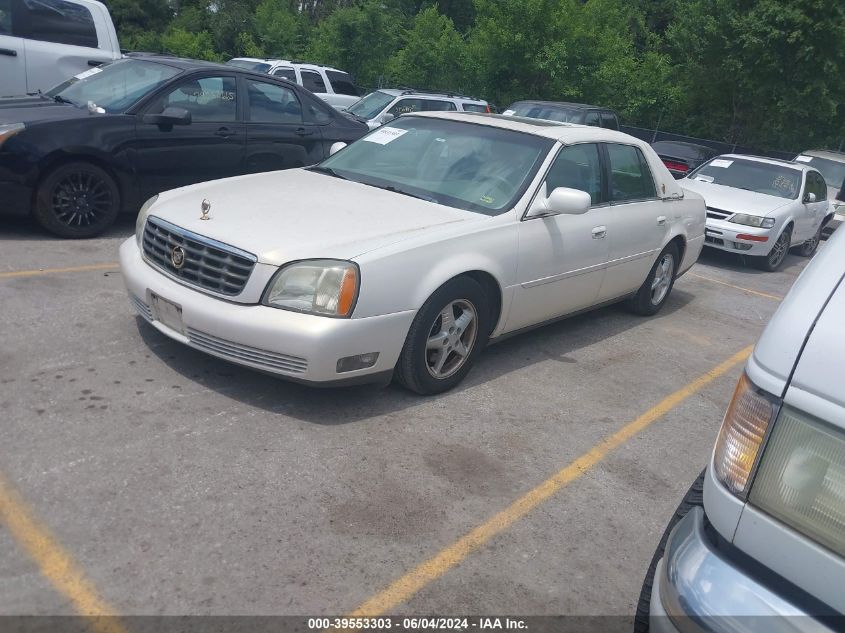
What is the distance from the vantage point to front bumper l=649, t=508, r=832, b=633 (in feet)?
6.14

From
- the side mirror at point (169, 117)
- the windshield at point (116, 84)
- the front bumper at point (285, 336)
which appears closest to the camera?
the front bumper at point (285, 336)

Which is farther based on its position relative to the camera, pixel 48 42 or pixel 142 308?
pixel 48 42

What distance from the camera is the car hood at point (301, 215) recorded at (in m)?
4.14

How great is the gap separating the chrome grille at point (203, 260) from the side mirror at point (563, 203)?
6.22 ft

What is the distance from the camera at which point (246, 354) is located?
160 inches

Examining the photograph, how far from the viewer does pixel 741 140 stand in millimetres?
25016

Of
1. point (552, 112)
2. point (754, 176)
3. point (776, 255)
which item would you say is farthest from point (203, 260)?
point (552, 112)

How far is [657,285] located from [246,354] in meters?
4.17

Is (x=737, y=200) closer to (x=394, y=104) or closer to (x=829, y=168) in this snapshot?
(x=829, y=168)

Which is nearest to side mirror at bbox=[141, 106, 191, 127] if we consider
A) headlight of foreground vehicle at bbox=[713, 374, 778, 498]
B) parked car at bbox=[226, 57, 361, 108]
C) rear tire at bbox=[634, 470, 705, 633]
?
rear tire at bbox=[634, 470, 705, 633]

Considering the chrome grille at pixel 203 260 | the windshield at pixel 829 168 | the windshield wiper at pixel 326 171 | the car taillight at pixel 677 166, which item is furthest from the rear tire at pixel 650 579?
the car taillight at pixel 677 166

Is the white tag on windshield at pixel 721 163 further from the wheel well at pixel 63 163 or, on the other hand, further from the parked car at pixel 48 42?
the wheel well at pixel 63 163

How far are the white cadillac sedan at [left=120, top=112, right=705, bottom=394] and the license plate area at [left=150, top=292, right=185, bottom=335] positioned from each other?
1 centimetres

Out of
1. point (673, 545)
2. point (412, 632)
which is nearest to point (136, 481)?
point (412, 632)
